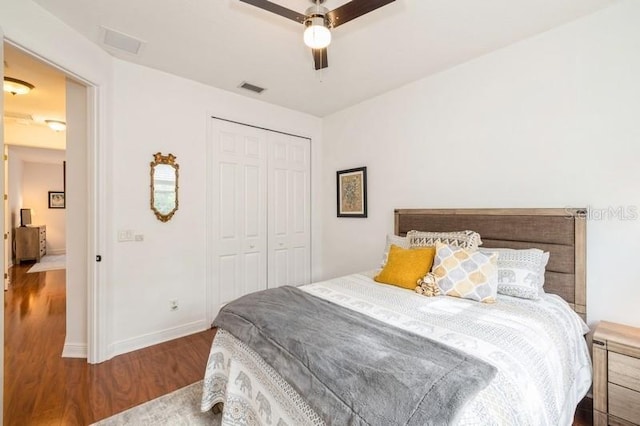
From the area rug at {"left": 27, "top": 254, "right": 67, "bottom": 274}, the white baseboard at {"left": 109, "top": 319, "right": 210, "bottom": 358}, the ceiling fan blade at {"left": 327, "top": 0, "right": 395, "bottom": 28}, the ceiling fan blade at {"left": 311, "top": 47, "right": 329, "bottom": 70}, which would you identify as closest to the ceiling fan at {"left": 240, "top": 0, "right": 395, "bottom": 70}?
the ceiling fan blade at {"left": 327, "top": 0, "right": 395, "bottom": 28}

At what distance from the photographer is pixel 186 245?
3.03 meters

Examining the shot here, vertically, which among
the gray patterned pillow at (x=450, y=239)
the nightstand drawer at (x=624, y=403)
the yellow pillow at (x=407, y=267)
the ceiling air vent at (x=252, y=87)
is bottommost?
the nightstand drawer at (x=624, y=403)

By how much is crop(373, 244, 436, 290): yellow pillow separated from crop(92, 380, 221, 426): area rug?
154 centimetres

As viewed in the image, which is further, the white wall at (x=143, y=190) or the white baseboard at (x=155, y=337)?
the white baseboard at (x=155, y=337)

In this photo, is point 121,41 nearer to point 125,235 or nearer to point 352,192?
point 125,235

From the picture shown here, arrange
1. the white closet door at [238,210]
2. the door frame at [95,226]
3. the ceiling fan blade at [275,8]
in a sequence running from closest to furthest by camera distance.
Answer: the ceiling fan blade at [275,8] < the door frame at [95,226] < the white closet door at [238,210]

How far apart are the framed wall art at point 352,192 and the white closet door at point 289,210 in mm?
507

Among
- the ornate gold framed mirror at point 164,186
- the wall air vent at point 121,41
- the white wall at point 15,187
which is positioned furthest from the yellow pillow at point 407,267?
the white wall at point 15,187

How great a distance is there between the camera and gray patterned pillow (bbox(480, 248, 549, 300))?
1.92 metres

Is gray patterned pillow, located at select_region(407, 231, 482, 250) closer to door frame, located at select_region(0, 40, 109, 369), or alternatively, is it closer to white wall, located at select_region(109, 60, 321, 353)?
white wall, located at select_region(109, 60, 321, 353)

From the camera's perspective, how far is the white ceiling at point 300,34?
1.95 meters

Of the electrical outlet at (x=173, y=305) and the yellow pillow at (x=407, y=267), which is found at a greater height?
the yellow pillow at (x=407, y=267)

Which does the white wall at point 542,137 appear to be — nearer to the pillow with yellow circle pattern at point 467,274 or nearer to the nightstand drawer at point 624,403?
the nightstand drawer at point 624,403

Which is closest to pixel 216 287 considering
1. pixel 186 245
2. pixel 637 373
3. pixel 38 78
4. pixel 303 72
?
pixel 186 245
